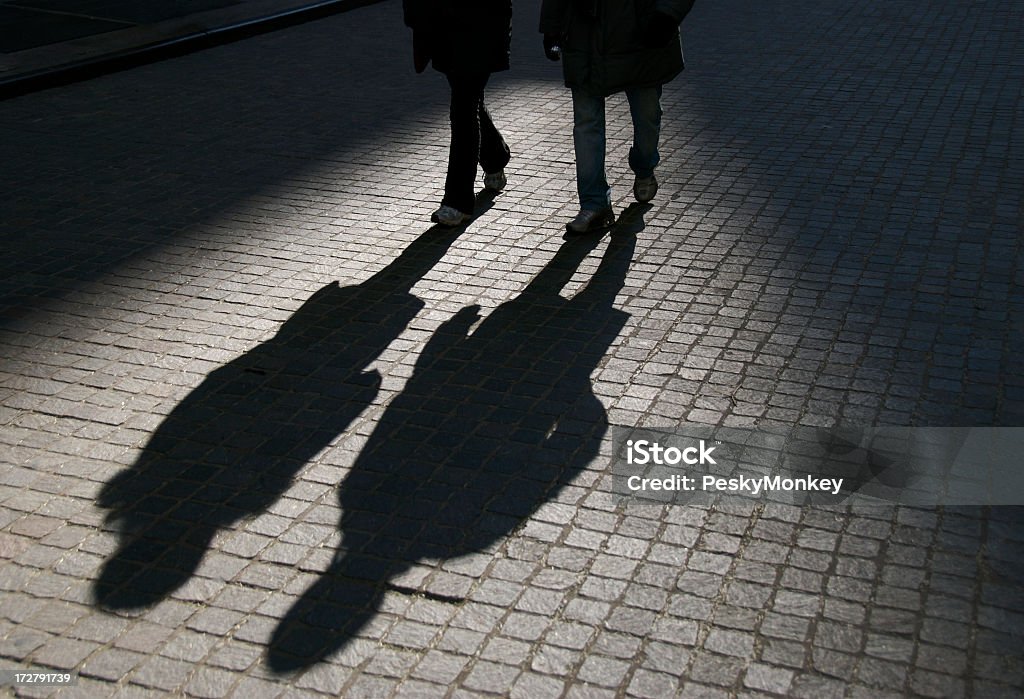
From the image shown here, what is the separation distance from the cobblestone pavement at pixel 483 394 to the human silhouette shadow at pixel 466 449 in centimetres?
1

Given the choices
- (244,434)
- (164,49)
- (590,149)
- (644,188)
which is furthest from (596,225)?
(164,49)

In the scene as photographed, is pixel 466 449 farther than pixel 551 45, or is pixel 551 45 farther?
pixel 551 45

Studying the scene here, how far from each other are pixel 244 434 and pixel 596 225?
108 inches

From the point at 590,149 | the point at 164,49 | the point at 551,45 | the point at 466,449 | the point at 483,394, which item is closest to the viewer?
the point at 466,449

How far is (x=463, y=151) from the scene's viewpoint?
6.86 meters

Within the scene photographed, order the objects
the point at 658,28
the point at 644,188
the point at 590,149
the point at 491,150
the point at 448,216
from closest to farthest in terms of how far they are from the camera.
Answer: the point at 658,28, the point at 590,149, the point at 448,216, the point at 644,188, the point at 491,150

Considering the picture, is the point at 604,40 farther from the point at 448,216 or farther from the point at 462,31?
the point at 448,216

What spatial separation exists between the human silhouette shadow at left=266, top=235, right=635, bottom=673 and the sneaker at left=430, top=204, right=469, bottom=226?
3.38ft

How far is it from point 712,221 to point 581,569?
138 inches

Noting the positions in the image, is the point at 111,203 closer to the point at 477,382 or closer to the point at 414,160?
the point at 414,160

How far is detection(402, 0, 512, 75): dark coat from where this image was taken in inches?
259

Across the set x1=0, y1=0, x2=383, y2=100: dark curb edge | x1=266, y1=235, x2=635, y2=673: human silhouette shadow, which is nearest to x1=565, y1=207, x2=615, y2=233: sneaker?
x1=266, y1=235, x2=635, y2=673: human silhouette shadow

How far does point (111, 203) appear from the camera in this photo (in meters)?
7.40

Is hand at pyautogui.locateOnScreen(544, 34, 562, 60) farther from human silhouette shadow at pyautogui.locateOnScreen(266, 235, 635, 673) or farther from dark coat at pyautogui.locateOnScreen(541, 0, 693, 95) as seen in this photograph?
human silhouette shadow at pyautogui.locateOnScreen(266, 235, 635, 673)
